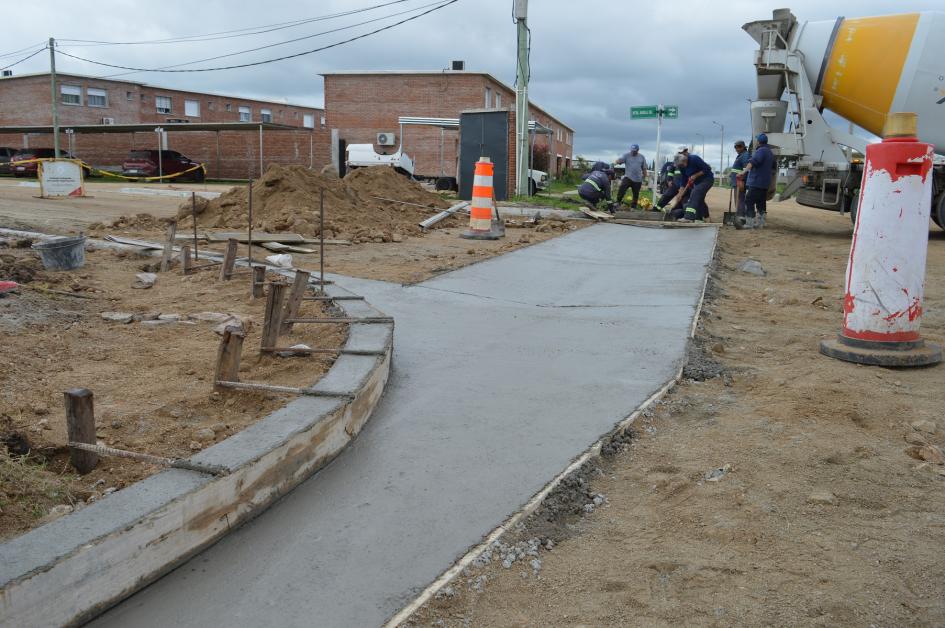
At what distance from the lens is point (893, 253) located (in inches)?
196

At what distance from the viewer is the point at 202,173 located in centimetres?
4034

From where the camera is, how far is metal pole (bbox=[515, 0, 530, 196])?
21.4 m

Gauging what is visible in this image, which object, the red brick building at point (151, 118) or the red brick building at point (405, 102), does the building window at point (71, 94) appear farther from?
the red brick building at point (405, 102)

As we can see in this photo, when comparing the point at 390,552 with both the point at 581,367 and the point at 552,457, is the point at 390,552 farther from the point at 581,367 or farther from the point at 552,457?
the point at 581,367

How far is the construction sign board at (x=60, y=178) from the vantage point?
2167 cm

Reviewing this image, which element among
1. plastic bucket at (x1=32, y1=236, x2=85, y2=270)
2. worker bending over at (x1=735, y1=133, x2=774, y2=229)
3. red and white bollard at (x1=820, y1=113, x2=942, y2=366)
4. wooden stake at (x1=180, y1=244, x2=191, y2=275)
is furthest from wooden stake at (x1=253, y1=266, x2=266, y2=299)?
worker bending over at (x1=735, y1=133, x2=774, y2=229)

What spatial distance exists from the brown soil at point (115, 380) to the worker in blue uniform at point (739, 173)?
12.9 m

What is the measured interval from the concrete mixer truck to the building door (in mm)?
6499

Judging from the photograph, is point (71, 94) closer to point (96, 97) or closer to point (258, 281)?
point (96, 97)

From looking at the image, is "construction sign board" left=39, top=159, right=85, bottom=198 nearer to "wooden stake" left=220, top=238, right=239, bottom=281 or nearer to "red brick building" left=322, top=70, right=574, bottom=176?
"wooden stake" left=220, top=238, right=239, bottom=281

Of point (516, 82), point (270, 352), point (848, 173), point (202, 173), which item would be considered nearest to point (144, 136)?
point (202, 173)

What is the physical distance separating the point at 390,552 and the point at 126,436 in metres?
1.42

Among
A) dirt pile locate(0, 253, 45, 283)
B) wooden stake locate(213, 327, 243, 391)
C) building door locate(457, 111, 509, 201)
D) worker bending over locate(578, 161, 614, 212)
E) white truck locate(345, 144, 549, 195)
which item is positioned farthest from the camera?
white truck locate(345, 144, 549, 195)

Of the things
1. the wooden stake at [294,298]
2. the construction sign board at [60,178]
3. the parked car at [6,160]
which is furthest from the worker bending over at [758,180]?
the parked car at [6,160]
